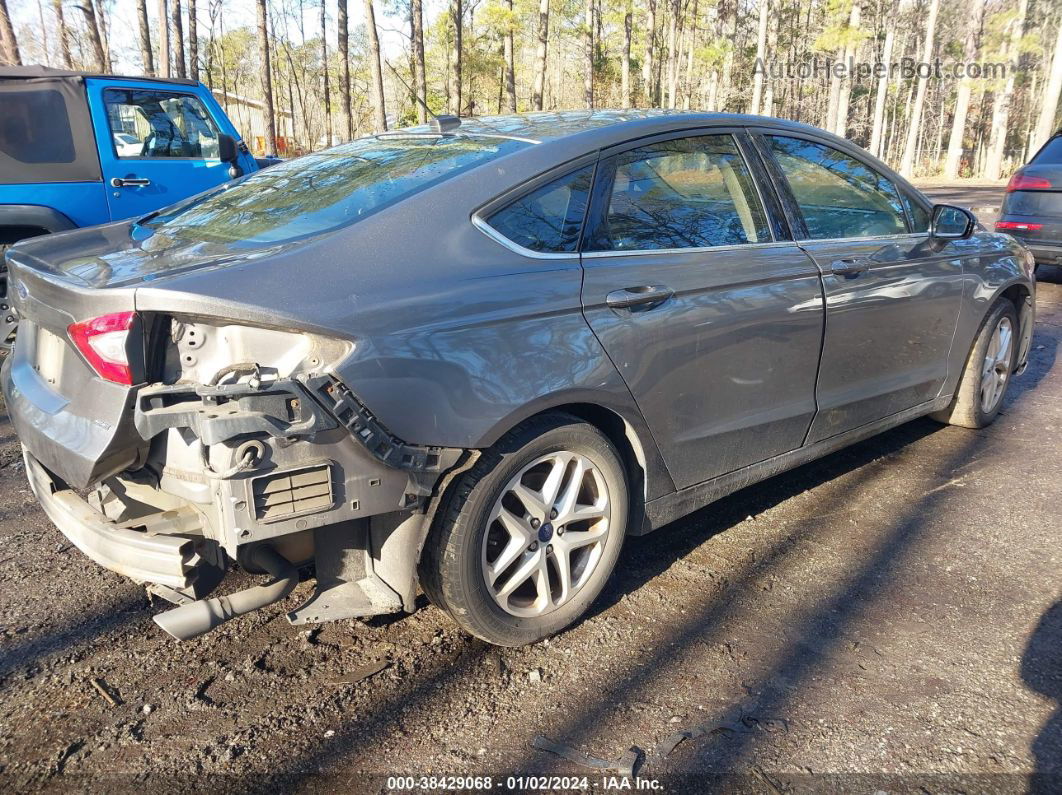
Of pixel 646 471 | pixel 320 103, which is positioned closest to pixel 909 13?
pixel 320 103

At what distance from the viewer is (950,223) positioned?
4.16 m

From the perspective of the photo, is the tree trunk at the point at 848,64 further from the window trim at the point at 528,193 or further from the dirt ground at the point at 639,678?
the window trim at the point at 528,193

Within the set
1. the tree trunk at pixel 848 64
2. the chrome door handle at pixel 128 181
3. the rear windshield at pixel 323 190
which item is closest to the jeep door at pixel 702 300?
the rear windshield at pixel 323 190

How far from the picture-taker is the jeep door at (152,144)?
265 inches

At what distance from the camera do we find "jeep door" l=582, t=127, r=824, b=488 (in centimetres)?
274

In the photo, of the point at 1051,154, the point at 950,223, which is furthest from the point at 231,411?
the point at 1051,154

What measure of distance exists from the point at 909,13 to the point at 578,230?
184ft

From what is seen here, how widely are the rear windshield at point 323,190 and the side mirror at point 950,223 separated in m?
2.44

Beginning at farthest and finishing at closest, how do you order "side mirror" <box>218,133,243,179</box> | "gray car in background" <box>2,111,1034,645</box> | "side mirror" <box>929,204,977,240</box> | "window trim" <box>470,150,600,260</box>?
"side mirror" <box>218,133,243,179</box> < "side mirror" <box>929,204,977,240</box> < "window trim" <box>470,150,600,260</box> < "gray car in background" <box>2,111,1034,645</box>

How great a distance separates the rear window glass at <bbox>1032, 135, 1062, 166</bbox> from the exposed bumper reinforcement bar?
935 centimetres

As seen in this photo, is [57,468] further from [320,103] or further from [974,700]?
[320,103]

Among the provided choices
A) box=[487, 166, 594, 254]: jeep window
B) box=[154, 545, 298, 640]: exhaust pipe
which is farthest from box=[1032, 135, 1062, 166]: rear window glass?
box=[154, 545, 298, 640]: exhaust pipe

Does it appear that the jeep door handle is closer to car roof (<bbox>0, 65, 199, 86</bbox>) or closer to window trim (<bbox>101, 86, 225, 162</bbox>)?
window trim (<bbox>101, 86, 225, 162</bbox>)

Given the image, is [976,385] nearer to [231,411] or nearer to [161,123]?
[231,411]
